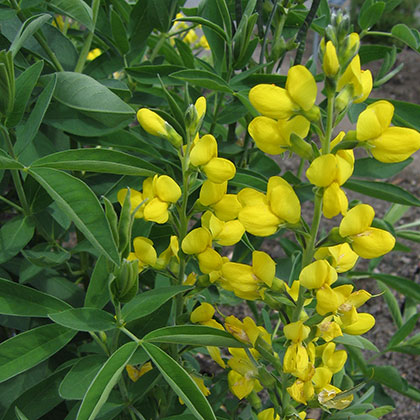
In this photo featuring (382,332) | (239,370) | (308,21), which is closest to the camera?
(239,370)

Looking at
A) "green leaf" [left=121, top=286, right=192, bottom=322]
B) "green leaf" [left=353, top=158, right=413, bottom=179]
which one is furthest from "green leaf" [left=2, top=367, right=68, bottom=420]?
"green leaf" [left=353, top=158, right=413, bottom=179]

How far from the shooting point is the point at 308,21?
105 centimetres

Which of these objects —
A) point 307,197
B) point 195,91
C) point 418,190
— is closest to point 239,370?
point 307,197

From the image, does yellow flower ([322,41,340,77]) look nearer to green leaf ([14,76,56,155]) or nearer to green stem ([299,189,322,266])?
green stem ([299,189,322,266])

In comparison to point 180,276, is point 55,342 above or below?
below

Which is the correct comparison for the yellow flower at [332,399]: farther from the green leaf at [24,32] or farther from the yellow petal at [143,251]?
the green leaf at [24,32]

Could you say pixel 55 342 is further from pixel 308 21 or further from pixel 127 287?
pixel 308 21

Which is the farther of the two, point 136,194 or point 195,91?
point 195,91

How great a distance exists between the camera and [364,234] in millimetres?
701

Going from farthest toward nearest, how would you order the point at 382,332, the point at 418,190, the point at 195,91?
the point at 418,190 → the point at 382,332 → the point at 195,91

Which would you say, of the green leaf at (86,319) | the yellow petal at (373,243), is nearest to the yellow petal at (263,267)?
the yellow petal at (373,243)

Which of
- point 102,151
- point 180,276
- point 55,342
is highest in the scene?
point 102,151

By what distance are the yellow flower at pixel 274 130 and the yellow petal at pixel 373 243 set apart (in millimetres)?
135

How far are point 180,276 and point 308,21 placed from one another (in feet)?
1.66
